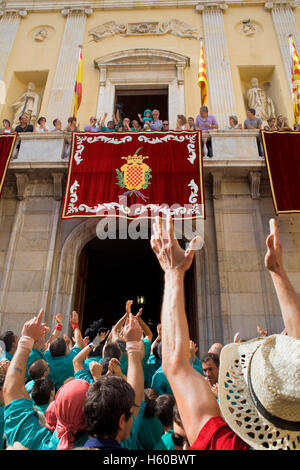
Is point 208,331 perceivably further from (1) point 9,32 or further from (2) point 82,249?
(1) point 9,32

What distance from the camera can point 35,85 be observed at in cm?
1301

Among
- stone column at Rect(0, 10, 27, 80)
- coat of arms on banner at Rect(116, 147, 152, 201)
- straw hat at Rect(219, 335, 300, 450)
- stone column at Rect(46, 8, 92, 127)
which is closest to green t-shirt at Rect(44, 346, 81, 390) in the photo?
straw hat at Rect(219, 335, 300, 450)

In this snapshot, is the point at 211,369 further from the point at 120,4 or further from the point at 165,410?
the point at 120,4

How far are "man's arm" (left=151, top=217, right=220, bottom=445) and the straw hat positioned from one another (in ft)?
0.32

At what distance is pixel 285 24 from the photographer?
41.7 ft

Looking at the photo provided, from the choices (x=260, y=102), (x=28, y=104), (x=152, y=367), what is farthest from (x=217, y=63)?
(x=152, y=367)

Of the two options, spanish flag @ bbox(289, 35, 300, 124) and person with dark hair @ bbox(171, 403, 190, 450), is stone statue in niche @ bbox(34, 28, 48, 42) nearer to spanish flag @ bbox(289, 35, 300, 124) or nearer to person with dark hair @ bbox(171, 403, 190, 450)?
spanish flag @ bbox(289, 35, 300, 124)

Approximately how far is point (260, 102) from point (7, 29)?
10.4 m

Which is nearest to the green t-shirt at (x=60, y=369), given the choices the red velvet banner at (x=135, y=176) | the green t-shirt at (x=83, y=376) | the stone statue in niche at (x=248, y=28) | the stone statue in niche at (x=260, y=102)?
the green t-shirt at (x=83, y=376)

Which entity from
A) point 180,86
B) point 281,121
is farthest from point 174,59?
point 281,121

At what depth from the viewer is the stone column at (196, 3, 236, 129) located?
11.1 meters

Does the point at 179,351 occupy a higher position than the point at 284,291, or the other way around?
the point at 284,291

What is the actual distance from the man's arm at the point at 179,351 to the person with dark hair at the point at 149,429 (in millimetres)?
1306
